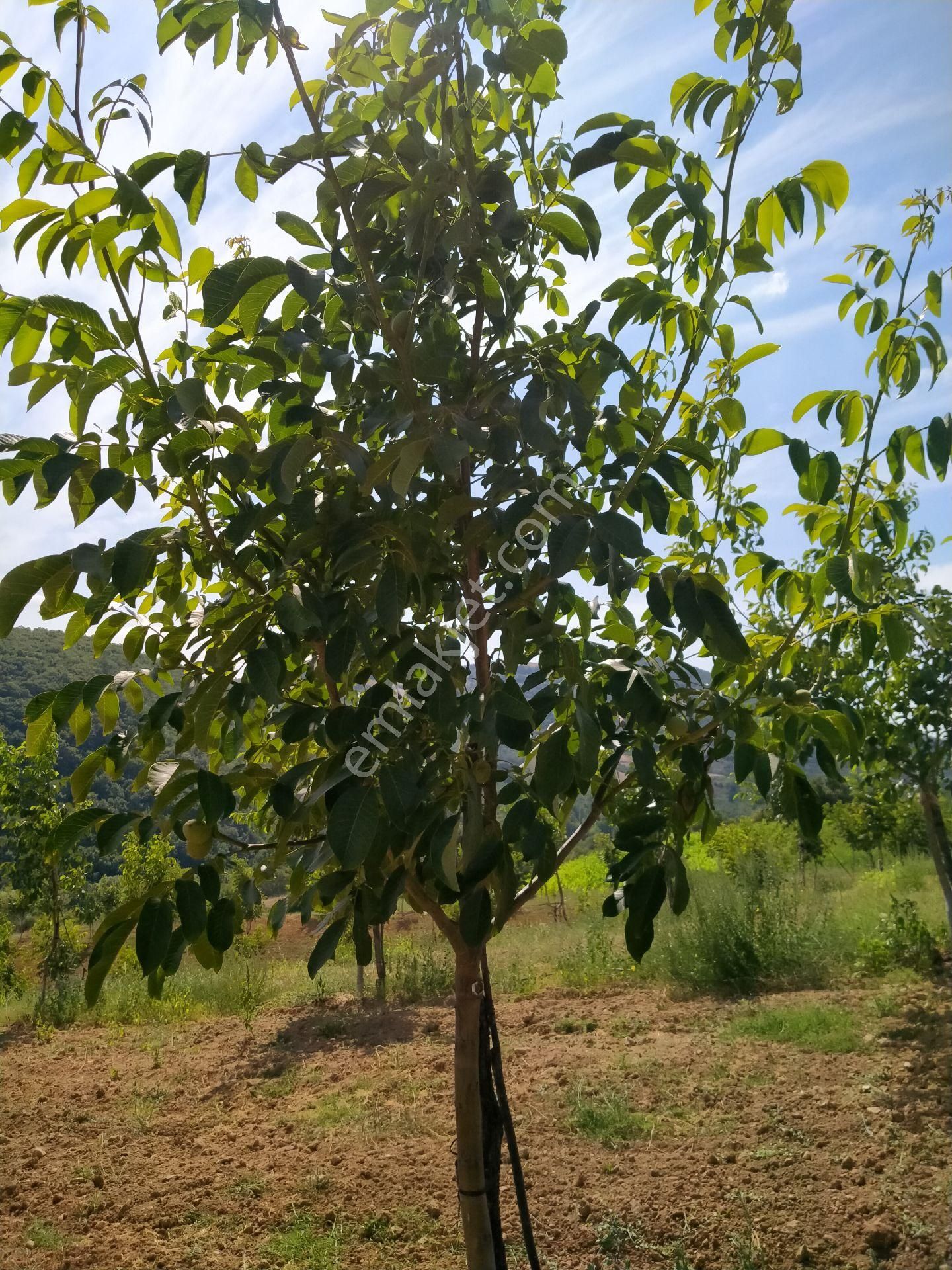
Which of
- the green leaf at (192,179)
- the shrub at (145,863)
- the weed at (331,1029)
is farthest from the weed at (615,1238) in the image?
the shrub at (145,863)

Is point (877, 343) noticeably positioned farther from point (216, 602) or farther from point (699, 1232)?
point (699, 1232)

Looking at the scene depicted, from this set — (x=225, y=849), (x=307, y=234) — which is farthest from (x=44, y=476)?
(x=225, y=849)

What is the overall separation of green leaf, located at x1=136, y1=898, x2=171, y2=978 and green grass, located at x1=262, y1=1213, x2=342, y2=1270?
6.98ft

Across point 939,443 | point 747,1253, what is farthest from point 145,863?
point 939,443

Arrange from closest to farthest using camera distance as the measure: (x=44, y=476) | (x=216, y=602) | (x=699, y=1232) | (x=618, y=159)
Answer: (x=44, y=476)
(x=618, y=159)
(x=216, y=602)
(x=699, y=1232)

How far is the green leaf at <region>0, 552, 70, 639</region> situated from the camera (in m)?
1.41

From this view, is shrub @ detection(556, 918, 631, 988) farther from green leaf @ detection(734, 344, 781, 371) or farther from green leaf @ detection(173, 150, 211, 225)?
green leaf @ detection(173, 150, 211, 225)

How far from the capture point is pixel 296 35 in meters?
1.56

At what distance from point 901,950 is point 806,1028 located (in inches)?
73.0

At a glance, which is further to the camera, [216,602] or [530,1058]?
[530,1058]

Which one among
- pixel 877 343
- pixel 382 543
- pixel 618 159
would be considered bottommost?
pixel 382 543

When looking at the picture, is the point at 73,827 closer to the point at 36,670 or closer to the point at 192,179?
the point at 192,179

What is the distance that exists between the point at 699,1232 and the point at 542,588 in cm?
248

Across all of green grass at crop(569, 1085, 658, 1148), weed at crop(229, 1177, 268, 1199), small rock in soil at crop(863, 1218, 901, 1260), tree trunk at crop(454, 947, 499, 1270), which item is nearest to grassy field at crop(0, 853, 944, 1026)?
green grass at crop(569, 1085, 658, 1148)
